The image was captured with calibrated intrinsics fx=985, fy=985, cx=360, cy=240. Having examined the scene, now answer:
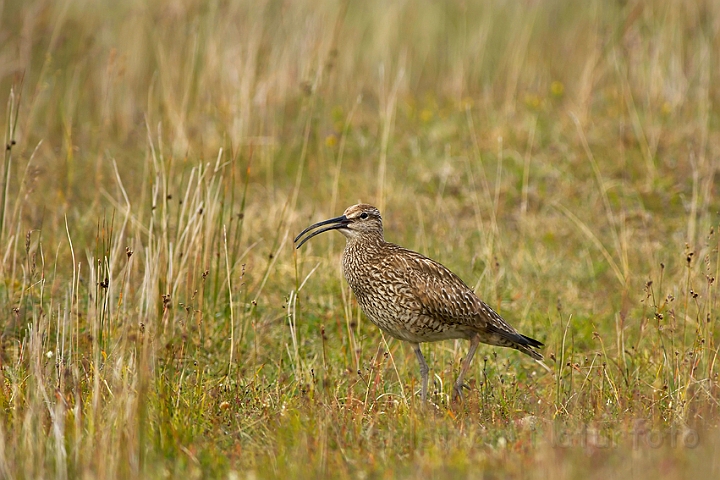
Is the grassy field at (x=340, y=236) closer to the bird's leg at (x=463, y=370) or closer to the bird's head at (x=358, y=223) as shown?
the bird's leg at (x=463, y=370)

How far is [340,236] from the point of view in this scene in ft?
28.2

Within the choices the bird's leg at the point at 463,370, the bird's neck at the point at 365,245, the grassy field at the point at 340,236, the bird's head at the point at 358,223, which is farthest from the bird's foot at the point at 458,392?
the bird's head at the point at 358,223

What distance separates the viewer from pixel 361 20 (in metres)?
12.4

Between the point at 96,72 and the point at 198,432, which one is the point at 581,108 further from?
the point at 198,432

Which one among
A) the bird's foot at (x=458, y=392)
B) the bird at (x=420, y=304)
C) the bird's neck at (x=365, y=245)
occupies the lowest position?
the bird's foot at (x=458, y=392)

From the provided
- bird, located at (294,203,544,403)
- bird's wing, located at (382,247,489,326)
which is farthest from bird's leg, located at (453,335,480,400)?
bird's wing, located at (382,247,489,326)

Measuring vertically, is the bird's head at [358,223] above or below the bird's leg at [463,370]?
above

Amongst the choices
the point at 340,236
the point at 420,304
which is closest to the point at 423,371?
the point at 420,304

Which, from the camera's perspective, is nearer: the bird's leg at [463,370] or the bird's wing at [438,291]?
the bird's leg at [463,370]

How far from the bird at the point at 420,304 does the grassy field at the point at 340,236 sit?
19 centimetres

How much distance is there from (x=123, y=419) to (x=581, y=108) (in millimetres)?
7070

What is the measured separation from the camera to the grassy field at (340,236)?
15.1 feet

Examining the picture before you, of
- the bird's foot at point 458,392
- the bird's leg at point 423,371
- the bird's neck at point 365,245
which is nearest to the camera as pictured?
the bird's foot at point 458,392

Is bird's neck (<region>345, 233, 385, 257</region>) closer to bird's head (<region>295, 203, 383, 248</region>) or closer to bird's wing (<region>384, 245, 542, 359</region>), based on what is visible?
bird's head (<region>295, 203, 383, 248</region>)
